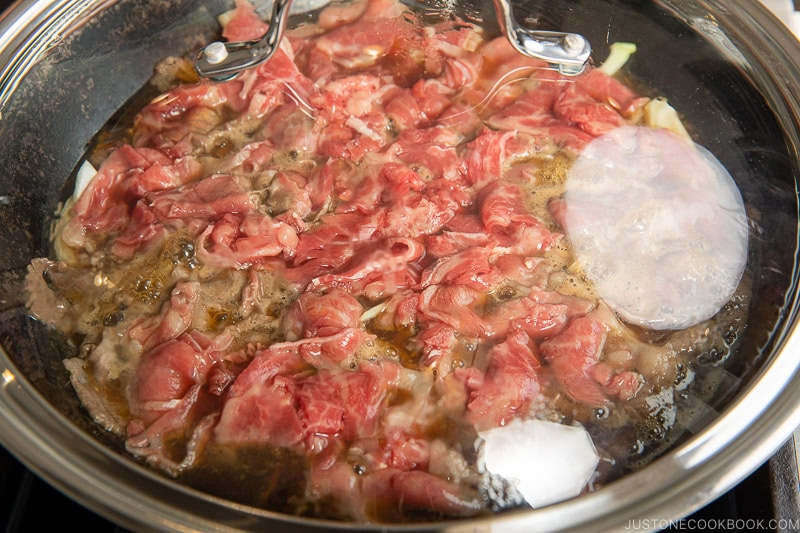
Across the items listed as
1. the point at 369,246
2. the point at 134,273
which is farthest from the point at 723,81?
the point at 134,273

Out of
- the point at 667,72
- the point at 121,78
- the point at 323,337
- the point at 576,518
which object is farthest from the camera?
the point at 121,78

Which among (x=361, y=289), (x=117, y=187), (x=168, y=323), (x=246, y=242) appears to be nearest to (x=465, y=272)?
(x=361, y=289)

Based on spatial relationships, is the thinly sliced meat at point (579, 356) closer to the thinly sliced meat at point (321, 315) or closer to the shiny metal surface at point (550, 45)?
the thinly sliced meat at point (321, 315)

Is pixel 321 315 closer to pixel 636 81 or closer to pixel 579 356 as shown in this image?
pixel 579 356

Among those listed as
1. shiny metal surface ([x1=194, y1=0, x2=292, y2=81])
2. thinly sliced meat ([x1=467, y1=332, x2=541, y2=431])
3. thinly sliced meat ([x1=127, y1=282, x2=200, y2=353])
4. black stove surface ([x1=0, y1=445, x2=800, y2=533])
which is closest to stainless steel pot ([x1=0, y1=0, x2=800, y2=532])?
thinly sliced meat ([x1=127, y1=282, x2=200, y2=353])

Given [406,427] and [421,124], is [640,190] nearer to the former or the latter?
[421,124]

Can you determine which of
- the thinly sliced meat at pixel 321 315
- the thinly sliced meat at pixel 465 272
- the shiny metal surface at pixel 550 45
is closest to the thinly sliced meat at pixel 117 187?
the thinly sliced meat at pixel 321 315

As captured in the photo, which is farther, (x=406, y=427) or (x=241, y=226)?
(x=241, y=226)
